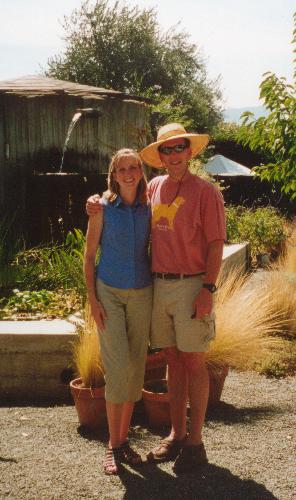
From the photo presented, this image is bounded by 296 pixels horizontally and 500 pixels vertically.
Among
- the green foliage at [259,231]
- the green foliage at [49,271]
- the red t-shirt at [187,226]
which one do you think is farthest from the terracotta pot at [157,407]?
the green foliage at [259,231]

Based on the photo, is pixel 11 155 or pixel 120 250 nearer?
pixel 120 250

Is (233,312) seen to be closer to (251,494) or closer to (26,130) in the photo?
(251,494)

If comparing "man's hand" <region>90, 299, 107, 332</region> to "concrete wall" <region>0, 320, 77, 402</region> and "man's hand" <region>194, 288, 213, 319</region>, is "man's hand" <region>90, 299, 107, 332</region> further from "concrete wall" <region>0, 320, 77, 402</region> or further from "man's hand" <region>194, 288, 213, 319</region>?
"concrete wall" <region>0, 320, 77, 402</region>

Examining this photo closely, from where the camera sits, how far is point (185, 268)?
134 inches

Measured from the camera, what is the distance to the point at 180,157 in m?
3.49

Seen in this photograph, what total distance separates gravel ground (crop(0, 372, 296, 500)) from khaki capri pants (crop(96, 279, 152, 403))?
0.49 metres

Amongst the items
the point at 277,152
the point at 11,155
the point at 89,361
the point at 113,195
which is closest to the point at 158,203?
the point at 113,195

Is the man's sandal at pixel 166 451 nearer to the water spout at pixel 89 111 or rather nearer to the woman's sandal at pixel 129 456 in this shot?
the woman's sandal at pixel 129 456

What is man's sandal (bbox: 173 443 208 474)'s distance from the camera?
3.46 meters

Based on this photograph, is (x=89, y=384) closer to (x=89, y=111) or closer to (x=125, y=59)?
(x=89, y=111)

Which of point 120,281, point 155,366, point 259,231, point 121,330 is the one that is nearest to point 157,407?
point 155,366

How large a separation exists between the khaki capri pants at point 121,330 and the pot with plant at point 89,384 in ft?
2.27

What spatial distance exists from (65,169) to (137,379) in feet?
25.2

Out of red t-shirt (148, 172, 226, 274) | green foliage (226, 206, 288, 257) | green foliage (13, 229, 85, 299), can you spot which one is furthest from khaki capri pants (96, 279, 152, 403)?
green foliage (226, 206, 288, 257)
